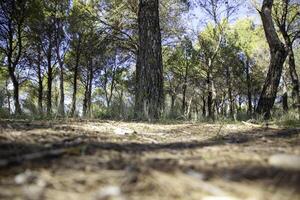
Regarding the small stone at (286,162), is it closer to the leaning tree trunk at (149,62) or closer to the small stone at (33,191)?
the small stone at (33,191)

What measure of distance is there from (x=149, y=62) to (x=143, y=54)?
0.25 meters

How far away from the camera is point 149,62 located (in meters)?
7.76

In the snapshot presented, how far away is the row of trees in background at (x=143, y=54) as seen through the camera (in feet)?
25.9

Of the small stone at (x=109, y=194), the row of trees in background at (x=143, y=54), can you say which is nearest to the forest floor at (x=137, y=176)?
the small stone at (x=109, y=194)

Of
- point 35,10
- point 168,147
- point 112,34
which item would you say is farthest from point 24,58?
point 168,147

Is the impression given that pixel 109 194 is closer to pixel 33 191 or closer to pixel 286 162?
pixel 33 191

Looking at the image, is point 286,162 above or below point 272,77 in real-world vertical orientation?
below

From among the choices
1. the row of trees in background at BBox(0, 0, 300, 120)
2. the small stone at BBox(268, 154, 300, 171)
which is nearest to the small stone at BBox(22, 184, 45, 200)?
the small stone at BBox(268, 154, 300, 171)

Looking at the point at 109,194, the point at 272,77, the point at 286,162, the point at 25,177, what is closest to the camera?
the point at 109,194

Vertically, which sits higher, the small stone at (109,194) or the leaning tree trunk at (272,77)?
the leaning tree trunk at (272,77)

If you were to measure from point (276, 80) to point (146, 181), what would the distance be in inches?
298

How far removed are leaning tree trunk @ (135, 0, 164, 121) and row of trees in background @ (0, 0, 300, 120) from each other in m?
0.02

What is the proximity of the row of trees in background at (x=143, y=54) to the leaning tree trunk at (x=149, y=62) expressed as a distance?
20 mm

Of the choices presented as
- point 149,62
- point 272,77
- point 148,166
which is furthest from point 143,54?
point 148,166
